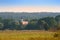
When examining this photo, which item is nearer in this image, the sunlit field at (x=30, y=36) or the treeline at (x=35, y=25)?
the sunlit field at (x=30, y=36)

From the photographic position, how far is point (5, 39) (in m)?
10.7

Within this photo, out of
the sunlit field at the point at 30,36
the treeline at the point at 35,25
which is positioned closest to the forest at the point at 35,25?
the treeline at the point at 35,25

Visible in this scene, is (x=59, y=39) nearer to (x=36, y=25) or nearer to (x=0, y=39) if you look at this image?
(x=0, y=39)

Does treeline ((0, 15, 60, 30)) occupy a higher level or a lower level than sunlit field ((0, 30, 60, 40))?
lower

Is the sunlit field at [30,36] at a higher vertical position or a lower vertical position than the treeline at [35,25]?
higher

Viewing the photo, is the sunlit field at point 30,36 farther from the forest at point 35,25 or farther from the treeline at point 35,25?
the treeline at point 35,25

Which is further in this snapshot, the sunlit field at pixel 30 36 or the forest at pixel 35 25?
the forest at pixel 35 25

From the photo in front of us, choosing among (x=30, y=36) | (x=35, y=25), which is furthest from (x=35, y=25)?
(x=30, y=36)

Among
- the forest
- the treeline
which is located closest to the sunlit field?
the forest

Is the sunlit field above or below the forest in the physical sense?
above

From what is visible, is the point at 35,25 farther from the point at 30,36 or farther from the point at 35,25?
the point at 30,36

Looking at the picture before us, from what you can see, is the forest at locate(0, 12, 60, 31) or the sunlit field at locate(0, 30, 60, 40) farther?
the forest at locate(0, 12, 60, 31)

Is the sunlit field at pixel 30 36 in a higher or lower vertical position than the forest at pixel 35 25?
higher

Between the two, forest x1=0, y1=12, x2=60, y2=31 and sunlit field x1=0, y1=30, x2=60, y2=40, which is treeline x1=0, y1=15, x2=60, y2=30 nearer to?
forest x1=0, y1=12, x2=60, y2=31
